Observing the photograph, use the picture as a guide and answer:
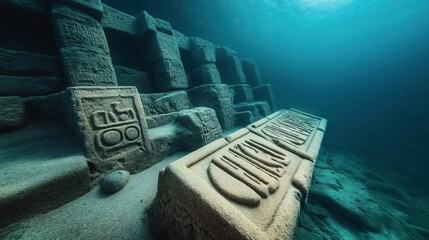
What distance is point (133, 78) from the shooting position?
402 cm

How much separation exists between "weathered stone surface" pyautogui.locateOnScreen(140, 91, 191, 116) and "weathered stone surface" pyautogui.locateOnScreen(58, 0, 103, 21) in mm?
1556

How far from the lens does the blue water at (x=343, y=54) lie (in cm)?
734

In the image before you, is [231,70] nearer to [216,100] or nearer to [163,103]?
[216,100]

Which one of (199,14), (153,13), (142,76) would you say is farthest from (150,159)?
(199,14)

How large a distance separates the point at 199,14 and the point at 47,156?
8.00m

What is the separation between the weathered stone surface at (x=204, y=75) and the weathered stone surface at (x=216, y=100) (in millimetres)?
955

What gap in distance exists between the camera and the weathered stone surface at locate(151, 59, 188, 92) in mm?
3879

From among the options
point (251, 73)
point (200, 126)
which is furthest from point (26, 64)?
point (251, 73)

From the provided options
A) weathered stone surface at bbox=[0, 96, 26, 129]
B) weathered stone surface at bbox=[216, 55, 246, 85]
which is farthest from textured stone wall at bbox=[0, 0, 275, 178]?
weathered stone surface at bbox=[216, 55, 246, 85]

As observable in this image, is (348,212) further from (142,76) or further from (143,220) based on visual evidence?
(142,76)

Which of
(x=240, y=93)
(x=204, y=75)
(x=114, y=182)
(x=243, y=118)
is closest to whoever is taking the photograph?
(x=114, y=182)

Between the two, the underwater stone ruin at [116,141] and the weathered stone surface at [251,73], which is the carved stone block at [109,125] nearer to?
the underwater stone ruin at [116,141]

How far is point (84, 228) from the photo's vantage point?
1228mm

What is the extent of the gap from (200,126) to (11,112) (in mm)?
2267
